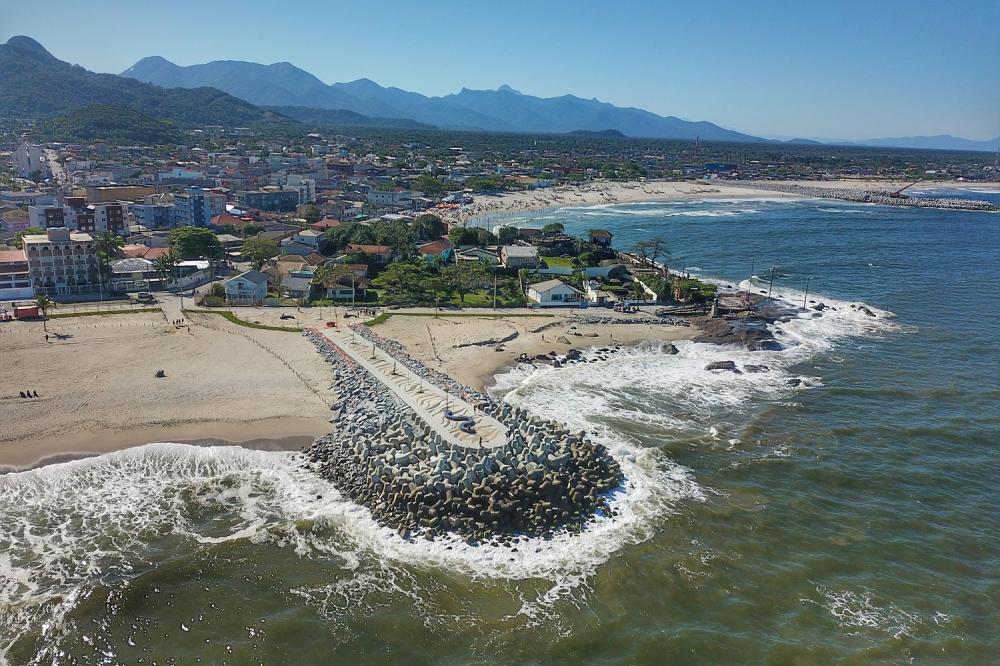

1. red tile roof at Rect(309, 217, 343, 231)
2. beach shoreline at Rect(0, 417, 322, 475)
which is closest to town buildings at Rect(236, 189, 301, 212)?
red tile roof at Rect(309, 217, 343, 231)

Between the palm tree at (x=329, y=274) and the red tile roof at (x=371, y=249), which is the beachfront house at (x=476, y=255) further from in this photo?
the palm tree at (x=329, y=274)

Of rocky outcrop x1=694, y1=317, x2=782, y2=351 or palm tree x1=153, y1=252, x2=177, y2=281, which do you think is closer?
rocky outcrop x1=694, y1=317, x2=782, y2=351

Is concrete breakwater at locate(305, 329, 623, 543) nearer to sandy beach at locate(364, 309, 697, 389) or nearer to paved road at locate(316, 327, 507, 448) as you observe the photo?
paved road at locate(316, 327, 507, 448)

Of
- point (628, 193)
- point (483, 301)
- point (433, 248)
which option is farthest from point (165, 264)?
point (628, 193)

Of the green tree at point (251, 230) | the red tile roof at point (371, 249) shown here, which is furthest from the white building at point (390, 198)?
the red tile roof at point (371, 249)

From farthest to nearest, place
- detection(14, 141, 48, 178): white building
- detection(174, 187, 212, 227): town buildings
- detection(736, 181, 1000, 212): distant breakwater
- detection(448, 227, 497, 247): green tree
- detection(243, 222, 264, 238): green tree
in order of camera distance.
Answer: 1. detection(736, 181, 1000, 212): distant breakwater
2. detection(14, 141, 48, 178): white building
3. detection(174, 187, 212, 227): town buildings
4. detection(243, 222, 264, 238): green tree
5. detection(448, 227, 497, 247): green tree

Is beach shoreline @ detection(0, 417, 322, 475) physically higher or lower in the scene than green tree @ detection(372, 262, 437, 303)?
lower

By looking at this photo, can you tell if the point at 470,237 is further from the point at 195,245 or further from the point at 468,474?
the point at 468,474
